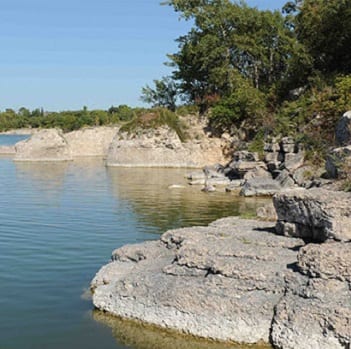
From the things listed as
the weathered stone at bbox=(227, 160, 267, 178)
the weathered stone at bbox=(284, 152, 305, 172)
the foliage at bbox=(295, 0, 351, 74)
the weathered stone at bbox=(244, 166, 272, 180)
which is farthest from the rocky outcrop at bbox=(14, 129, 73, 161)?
the weathered stone at bbox=(284, 152, 305, 172)

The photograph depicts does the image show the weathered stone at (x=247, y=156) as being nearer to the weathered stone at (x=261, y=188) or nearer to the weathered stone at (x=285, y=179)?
the weathered stone at (x=285, y=179)

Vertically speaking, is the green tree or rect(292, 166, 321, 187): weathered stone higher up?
the green tree

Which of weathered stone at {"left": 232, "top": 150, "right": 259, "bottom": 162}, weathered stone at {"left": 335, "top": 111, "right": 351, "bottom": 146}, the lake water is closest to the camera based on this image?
the lake water

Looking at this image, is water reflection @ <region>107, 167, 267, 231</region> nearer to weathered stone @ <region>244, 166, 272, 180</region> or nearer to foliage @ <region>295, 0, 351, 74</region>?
weathered stone @ <region>244, 166, 272, 180</region>

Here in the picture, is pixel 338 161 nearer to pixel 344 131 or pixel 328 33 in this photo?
pixel 344 131

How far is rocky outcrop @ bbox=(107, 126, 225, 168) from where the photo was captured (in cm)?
4428

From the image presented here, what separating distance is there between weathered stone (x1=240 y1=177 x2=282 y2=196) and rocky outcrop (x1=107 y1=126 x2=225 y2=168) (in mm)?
18115

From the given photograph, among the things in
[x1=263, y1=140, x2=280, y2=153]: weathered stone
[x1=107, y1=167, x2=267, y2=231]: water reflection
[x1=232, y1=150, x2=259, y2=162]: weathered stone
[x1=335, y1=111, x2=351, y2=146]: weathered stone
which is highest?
[x1=335, y1=111, x2=351, y2=146]: weathered stone

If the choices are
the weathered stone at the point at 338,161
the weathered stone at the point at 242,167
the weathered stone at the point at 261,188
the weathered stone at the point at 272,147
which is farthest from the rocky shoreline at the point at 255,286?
the weathered stone at the point at 242,167

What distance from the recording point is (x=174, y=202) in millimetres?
23672

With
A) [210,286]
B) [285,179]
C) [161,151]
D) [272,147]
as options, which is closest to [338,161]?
[210,286]

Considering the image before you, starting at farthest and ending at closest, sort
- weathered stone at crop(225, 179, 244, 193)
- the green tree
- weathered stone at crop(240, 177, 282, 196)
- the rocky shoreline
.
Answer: the green tree
weathered stone at crop(225, 179, 244, 193)
weathered stone at crop(240, 177, 282, 196)
the rocky shoreline

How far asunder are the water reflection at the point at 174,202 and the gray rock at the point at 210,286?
24.0 feet

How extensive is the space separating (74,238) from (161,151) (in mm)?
28835
